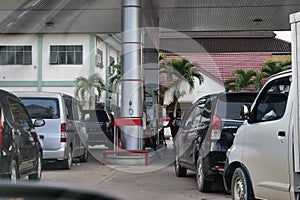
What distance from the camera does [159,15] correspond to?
22.9 meters

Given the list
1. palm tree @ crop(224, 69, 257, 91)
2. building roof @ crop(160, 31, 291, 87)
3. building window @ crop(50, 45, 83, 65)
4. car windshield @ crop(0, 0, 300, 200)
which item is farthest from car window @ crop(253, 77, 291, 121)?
building roof @ crop(160, 31, 291, 87)

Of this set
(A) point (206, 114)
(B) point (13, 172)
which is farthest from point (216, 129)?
(B) point (13, 172)

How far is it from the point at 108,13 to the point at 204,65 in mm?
23081

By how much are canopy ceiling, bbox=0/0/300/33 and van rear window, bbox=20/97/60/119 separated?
24.7 ft

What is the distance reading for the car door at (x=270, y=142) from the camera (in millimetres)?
6330

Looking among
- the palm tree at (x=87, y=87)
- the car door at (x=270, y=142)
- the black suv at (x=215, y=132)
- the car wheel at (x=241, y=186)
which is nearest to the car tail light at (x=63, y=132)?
the black suv at (x=215, y=132)

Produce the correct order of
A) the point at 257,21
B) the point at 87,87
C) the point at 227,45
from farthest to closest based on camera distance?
the point at 227,45, the point at 87,87, the point at 257,21

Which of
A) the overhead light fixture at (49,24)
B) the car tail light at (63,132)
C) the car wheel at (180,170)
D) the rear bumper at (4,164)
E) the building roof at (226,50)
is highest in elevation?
the building roof at (226,50)

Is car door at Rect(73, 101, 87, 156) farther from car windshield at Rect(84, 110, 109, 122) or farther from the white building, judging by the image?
the white building

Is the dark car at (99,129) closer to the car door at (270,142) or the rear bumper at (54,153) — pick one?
the rear bumper at (54,153)

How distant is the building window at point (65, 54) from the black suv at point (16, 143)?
28.3 meters

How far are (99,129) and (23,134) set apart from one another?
11826 mm

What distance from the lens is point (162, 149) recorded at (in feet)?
63.6

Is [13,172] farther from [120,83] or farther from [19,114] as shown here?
[120,83]
